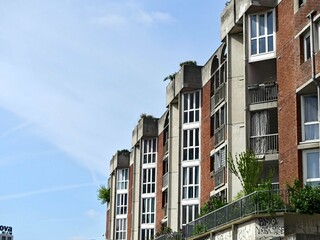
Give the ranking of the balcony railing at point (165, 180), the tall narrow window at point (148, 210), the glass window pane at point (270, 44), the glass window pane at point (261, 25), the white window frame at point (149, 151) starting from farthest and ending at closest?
the white window frame at point (149, 151) < the tall narrow window at point (148, 210) < the balcony railing at point (165, 180) < the glass window pane at point (261, 25) < the glass window pane at point (270, 44)

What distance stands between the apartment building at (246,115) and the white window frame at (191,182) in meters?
0.07

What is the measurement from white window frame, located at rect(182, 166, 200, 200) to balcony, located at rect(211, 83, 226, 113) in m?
5.43

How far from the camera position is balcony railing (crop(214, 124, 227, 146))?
43.4m

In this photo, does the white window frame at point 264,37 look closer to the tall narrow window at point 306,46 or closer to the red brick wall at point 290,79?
the red brick wall at point 290,79

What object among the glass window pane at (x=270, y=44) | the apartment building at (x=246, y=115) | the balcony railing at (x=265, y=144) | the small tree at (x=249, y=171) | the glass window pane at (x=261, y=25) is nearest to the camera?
the apartment building at (x=246, y=115)

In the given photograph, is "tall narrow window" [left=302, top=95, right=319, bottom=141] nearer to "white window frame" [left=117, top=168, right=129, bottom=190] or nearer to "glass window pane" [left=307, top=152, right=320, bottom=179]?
"glass window pane" [left=307, top=152, right=320, bottom=179]

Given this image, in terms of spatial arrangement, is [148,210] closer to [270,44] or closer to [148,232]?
[148,232]

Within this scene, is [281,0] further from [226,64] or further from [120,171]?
[120,171]

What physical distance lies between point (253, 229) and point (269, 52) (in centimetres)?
1247

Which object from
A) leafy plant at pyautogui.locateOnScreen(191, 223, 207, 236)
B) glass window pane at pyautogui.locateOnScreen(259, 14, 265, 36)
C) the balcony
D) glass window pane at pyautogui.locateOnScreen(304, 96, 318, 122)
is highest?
glass window pane at pyautogui.locateOnScreen(259, 14, 265, 36)

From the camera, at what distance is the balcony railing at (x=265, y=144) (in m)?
37.5

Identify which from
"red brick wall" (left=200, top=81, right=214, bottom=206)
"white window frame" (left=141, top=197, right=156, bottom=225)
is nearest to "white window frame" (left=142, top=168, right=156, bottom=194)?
"white window frame" (left=141, top=197, right=156, bottom=225)

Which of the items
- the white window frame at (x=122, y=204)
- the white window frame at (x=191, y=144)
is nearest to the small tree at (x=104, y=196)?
the white window frame at (x=122, y=204)

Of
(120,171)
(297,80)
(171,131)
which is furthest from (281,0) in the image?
(120,171)
